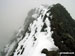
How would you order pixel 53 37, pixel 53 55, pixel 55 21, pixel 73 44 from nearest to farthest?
pixel 53 55 → pixel 73 44 → pixel 53 37 → pixel 55 21

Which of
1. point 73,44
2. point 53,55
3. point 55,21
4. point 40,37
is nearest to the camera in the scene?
point 53,55

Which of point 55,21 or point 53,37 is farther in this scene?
point 55,21

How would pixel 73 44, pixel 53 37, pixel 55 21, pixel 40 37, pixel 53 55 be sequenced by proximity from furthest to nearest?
pixel 55 21 < pixel 40 37 < pixel 53 37 < pixel 73 44 < pixel 53 55

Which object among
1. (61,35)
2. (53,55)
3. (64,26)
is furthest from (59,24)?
(53,55)

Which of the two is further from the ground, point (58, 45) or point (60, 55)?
point (58, 45)

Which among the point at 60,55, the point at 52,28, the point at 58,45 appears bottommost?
the point at 60,55

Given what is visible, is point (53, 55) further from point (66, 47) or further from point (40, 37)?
point (40, 37)

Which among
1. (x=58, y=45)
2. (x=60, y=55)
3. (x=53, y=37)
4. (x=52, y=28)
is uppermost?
(x=52, y=28)

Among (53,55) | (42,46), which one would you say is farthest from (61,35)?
(53,55)

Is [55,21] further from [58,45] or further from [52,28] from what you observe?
[58,45]
